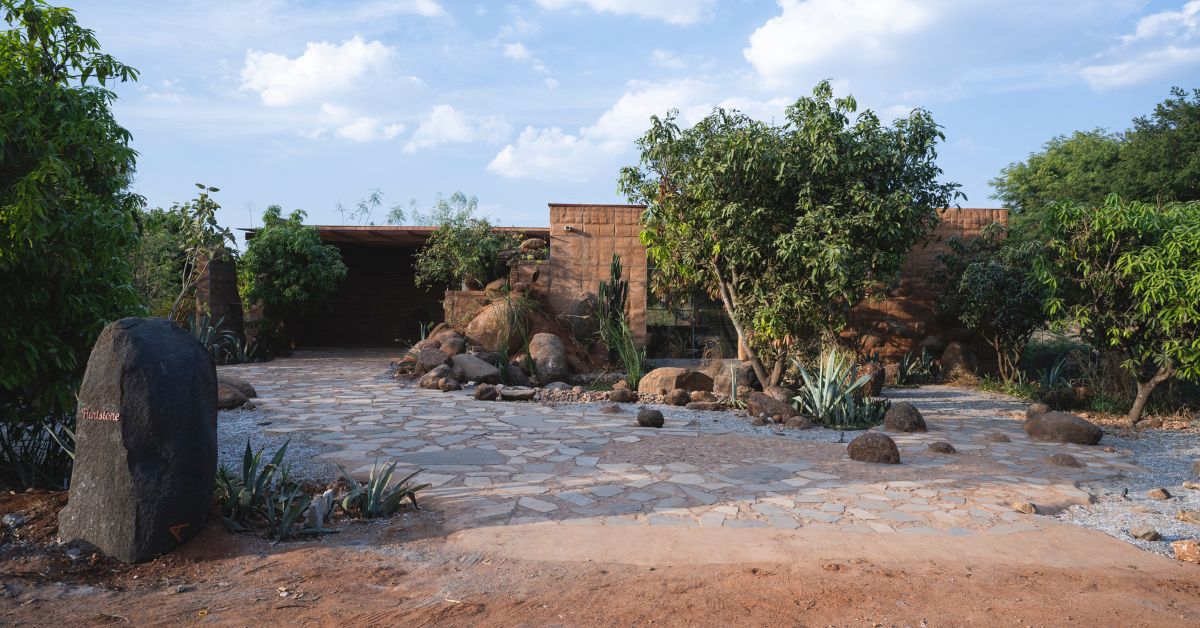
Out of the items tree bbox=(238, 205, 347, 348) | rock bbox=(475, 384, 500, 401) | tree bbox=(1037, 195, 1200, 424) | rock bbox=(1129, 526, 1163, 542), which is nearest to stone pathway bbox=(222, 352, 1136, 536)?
rock bbox=(475, 384, 500, 401)

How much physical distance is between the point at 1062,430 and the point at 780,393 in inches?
117

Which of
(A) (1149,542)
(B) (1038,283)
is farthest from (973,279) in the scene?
(A) (1149,542)

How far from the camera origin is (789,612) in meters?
3.37

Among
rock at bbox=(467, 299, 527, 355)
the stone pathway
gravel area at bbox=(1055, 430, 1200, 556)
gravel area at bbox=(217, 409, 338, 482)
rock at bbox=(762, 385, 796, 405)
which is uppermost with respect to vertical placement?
rock at bbox=(467, 299, 527, 355)

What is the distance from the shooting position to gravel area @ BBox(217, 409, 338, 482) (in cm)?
578

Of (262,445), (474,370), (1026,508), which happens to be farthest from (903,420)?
(262,445)

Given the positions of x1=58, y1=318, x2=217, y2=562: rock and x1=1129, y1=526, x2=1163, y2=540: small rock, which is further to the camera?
x1=1129, y1=526, x2=1163, y2=540: small rock

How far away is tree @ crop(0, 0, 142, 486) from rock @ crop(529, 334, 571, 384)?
22.3 feet

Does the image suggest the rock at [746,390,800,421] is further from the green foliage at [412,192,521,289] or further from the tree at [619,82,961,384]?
the green foliage at [412,192,521,289]

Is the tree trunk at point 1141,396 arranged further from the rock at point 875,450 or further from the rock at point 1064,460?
the rock at point 875,450

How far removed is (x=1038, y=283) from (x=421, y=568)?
8.33 metres

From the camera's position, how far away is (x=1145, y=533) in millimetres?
4473

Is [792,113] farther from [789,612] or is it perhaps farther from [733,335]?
[789,612]

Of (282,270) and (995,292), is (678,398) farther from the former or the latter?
(282,270)
